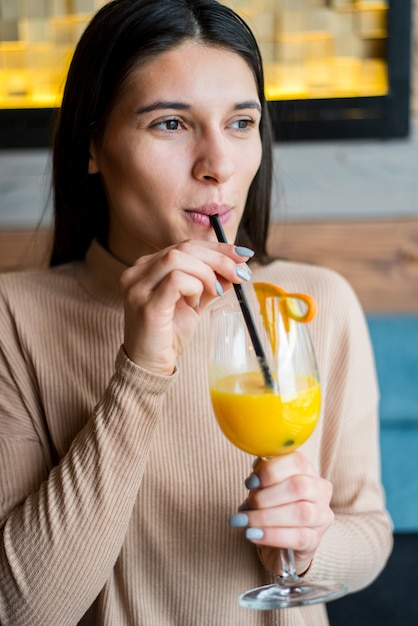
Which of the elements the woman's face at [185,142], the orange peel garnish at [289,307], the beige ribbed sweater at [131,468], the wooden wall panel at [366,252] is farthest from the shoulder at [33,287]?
the wooden wall panel at [366,252]

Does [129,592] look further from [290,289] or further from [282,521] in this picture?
[290,289]

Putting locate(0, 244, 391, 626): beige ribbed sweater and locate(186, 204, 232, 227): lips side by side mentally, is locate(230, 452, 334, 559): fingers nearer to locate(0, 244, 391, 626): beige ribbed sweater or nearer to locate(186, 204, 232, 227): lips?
locate(0, 244, 391, 626): beige ribbed sweater

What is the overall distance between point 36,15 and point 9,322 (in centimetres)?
141

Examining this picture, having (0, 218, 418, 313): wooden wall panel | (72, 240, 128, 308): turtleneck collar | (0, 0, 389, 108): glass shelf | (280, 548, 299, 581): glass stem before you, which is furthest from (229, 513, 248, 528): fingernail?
(0, 0, 389, 108): glass shelf

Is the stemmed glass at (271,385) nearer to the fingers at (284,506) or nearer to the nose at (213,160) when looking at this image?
the fingers at (284,506)

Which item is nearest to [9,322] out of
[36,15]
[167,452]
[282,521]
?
[167,452]

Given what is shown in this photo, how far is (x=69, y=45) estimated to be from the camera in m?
2.60

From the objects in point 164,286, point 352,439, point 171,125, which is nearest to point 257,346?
point 164,286

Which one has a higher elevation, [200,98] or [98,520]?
[200,98]

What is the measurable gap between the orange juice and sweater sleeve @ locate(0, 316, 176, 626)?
4.8 inches

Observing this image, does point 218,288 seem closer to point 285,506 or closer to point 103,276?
point 285,506

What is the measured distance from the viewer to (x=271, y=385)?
1.08 metres

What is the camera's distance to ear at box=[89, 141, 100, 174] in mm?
1492

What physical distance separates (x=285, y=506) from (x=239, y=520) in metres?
0.07
